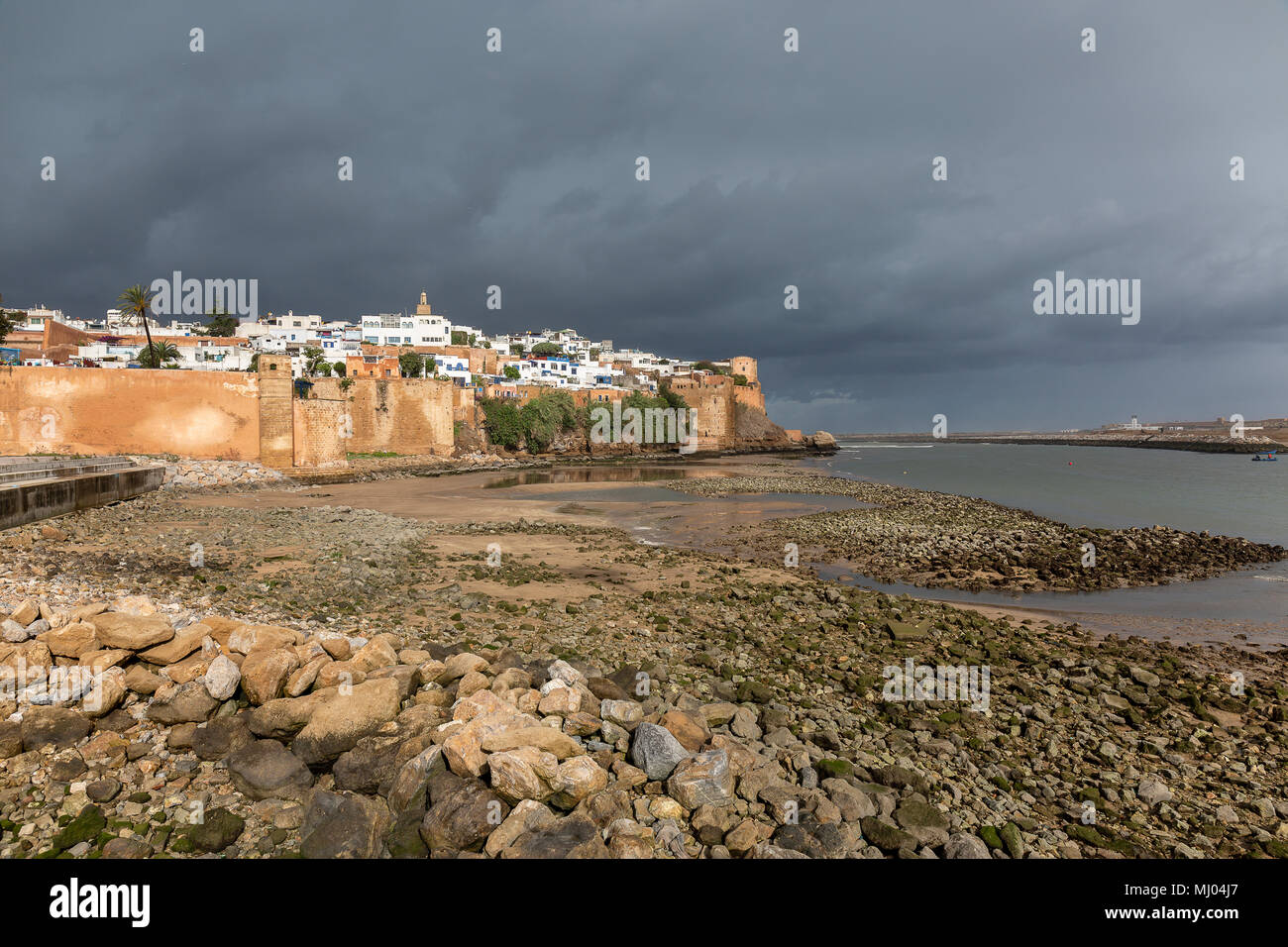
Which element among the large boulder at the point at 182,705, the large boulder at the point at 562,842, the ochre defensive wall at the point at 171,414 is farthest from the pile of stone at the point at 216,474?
the large boulder at the point at 562,842

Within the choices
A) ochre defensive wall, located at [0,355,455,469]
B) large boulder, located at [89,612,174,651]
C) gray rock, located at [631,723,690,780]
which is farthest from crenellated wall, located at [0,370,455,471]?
gray rock, located at [631,723,690,780]

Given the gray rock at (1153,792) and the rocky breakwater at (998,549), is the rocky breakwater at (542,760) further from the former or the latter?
the rocky breakwater at (998,549)

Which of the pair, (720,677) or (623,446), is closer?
(720,677)

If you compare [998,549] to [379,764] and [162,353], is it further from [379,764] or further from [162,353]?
[162,353]

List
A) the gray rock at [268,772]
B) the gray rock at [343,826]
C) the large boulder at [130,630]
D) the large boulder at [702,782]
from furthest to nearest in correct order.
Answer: the large boulder at [130,630] → the gray rock at [268,772] → the large boulder at [702,782] → the gray rock at [343,826]

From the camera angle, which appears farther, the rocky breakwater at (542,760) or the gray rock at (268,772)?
the gray rock at (268,772)

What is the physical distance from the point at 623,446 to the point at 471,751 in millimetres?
71891

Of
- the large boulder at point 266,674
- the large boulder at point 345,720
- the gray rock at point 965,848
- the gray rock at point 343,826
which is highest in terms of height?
the large boulder at point 266,674

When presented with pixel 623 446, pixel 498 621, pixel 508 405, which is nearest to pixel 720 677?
pixel 498 621

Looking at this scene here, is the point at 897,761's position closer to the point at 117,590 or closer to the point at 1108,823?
the point at 1108,823

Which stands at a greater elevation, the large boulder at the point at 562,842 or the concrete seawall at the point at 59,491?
the concrete seawall at the point at 59,491

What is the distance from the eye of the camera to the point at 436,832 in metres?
3.91

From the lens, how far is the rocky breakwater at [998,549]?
48.2 feet

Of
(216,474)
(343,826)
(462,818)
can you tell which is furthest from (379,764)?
(216,474)
